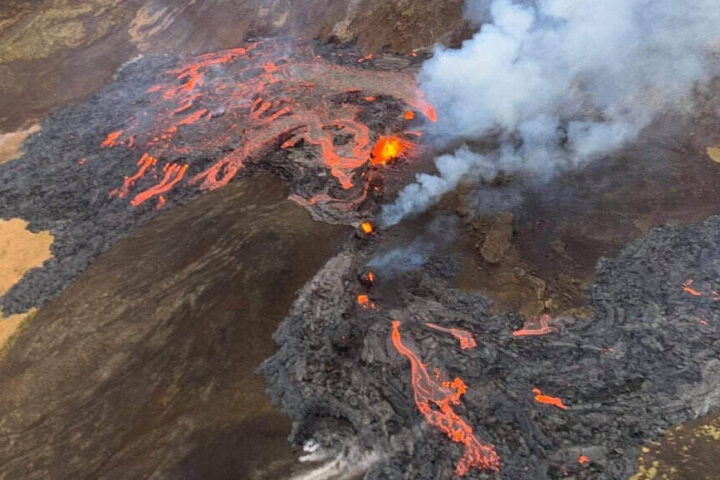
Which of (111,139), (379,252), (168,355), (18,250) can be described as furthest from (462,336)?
(111,139)

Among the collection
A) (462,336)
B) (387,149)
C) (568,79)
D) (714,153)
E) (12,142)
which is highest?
(12,142)

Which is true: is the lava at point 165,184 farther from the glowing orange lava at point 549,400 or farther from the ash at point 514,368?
the glowing orange lava at point 549,400

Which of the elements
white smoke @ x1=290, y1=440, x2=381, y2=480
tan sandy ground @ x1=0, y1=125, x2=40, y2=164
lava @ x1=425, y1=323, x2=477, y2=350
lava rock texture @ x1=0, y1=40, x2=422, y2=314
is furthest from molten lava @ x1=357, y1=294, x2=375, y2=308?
tan sandy ground @ x1=0, y1=125, x2=40, y2=164

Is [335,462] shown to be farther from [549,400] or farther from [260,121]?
[260,121]

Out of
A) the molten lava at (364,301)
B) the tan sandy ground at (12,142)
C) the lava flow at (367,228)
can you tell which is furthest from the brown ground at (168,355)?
the tan sandy ground at (12,142)

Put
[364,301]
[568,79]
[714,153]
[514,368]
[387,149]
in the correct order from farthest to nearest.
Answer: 1. [568,79]
2. [387,149]
3. [714,153]
4. [364,301]
5. [514,368]
